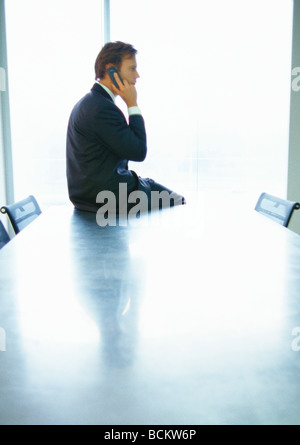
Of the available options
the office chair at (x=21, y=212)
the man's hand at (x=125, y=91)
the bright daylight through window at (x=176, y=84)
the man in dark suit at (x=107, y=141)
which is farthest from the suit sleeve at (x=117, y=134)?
the bright daylight through window at (x=176, y=84)

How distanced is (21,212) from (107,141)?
49 centimetres

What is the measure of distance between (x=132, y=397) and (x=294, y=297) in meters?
0.39

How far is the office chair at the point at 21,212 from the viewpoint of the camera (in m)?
1.76

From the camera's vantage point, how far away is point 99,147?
1.78m

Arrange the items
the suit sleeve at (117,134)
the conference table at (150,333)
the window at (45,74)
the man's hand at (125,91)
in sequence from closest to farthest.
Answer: the conference table at (150,333)
the suit sleeve at (117,134)
the man's hand at (125,91)
the window at (45,74)

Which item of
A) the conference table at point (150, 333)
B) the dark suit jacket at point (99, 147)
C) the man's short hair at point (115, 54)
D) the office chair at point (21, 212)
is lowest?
the office chair at point (21, 212)

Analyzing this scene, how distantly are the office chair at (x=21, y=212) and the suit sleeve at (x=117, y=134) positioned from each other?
449 mm

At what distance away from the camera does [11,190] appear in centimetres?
375

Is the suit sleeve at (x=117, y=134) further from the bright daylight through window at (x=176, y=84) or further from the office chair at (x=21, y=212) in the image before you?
the bright daylight through window at (x=176, y=84)

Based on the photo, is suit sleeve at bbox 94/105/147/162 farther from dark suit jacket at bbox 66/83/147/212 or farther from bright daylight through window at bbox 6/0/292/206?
bright daylight through window at bbox 6/0/292/206

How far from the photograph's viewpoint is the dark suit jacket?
5.64 feet

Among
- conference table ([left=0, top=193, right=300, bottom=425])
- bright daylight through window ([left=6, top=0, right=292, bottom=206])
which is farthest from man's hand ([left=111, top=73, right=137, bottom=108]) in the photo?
bright daylight through window ([left=6, top=0, right=292, bottom=206])

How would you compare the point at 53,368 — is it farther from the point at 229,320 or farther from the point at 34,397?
the point at 229,320

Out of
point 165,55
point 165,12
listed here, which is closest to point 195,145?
point 165,55
